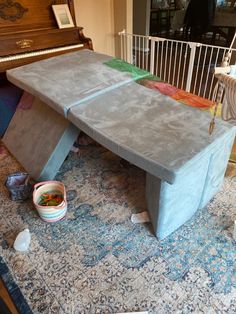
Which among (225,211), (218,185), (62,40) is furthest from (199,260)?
(62,40)

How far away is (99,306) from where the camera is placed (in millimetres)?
1215

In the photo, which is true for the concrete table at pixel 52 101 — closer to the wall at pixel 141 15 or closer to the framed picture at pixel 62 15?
the framed picture at pixel 62 15

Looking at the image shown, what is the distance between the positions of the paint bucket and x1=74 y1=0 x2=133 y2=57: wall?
95.8 inches

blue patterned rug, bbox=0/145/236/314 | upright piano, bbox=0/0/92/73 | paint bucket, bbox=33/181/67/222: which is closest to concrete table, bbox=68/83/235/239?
blue patterned rug, bbox=0/145/236/314

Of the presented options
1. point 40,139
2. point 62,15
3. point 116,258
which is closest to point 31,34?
point 62,15

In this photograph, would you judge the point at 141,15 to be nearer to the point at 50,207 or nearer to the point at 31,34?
the point at 31,34

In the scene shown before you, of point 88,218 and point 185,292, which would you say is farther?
point 88,218

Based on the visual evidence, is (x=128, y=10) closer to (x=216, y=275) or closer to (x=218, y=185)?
(x=218, y=185)

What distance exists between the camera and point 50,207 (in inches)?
60.7

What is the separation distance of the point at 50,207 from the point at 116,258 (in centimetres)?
50

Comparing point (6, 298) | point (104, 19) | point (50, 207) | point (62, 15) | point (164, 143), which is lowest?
point (6, 298)

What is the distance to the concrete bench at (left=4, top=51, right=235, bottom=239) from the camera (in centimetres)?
122

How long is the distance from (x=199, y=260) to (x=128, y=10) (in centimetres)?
313

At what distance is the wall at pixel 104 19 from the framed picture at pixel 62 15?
22.2 inches
